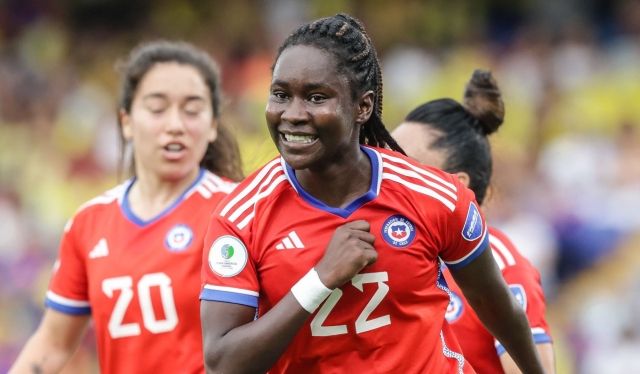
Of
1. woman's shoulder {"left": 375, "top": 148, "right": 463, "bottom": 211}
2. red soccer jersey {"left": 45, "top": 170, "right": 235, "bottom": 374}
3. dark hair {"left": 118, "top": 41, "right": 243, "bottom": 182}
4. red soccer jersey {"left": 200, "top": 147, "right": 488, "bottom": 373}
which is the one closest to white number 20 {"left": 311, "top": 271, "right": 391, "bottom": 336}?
red soccer jersey {"left": 200, "top": 147, "right": 488, "bottom": 373}

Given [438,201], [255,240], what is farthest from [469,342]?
[255,240]

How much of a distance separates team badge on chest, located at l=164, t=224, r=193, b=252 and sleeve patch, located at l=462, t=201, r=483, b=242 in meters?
1.31

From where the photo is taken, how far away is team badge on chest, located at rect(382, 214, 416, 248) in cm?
268

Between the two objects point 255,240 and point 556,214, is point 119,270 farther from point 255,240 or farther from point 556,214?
point 556,214

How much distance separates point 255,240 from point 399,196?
442mm

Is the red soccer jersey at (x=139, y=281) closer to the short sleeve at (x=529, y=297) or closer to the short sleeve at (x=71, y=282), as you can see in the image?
the short sleeve at (x=71, y=282)

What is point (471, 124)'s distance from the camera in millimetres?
3812

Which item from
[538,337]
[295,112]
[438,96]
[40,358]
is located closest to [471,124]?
[538,337]

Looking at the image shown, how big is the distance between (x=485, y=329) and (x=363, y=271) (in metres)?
0.86

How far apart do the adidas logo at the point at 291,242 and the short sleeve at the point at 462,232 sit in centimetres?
43

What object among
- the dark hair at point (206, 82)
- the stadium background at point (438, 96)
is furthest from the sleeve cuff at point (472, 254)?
the stadium background at point (438, 96)

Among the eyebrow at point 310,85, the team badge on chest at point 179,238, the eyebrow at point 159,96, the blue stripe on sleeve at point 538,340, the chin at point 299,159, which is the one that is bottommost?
the blue stripe on sleeve at point 538,340

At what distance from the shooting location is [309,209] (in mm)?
2705

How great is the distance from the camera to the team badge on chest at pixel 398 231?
2680 mm
